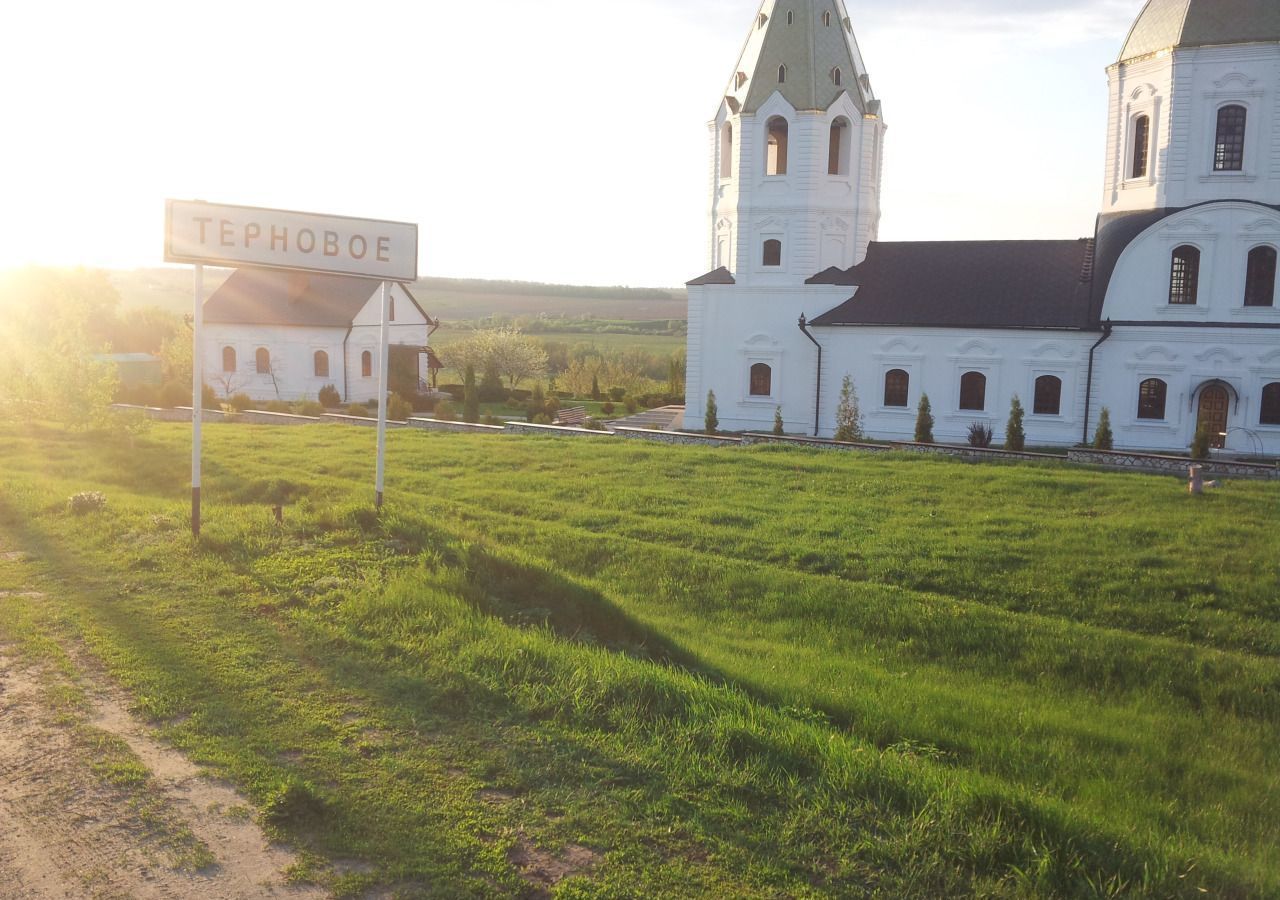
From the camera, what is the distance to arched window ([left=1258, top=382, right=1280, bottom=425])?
27.1 meters

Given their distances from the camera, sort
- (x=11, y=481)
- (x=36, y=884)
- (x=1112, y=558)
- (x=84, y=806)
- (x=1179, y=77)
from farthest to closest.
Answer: (x=1179, y=77)
(x=11, y=481)
(x=1112, y=558)
(x=84, y=806)
(x=36, y=884)

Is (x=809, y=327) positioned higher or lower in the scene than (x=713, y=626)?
higher

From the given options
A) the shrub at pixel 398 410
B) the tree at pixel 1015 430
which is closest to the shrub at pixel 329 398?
the shrub at pixel 398 410

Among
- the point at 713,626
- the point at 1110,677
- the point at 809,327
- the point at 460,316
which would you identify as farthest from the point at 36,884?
the point at 460,316

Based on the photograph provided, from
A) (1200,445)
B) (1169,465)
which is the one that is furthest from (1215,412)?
(1169,465)

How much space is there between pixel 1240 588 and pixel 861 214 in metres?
23.3

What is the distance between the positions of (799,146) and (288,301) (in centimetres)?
2412

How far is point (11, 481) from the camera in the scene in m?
15.1

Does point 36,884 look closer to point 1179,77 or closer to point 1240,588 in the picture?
point 1240,588

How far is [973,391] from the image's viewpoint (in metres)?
29.7

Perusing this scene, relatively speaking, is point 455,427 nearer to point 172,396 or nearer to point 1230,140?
→ point 172,396

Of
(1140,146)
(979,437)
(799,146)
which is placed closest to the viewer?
(979,437)

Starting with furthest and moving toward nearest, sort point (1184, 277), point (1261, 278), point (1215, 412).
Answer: point (1184, 277) < point (1215, 412) < point (1261, 278)

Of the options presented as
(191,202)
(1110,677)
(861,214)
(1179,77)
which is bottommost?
(1110,677)
